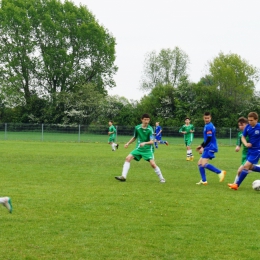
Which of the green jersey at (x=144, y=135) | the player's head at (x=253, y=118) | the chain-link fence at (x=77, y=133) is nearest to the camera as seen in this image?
the player's head at (x=253, y=118)

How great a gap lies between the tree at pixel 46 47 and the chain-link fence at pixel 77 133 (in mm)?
11340

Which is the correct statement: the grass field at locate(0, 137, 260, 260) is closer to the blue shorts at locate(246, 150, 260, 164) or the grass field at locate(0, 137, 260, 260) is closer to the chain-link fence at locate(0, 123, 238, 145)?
the blue shorts at locate(246, 150, 260, 164)

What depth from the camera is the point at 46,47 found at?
54.7m

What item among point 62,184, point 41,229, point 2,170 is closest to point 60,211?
point 41,229

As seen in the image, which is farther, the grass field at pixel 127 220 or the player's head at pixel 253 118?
the player's head at pixel 253 118

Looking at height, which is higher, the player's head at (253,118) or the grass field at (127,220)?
the player's head at (253,118)

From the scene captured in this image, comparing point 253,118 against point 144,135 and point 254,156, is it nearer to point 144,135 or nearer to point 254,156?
point 254,156

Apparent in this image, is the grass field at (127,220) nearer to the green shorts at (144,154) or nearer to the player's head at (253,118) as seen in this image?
the green shorts at (144,154)

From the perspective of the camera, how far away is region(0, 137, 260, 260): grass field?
534cm

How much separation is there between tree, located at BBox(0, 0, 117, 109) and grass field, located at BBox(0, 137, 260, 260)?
43.6m

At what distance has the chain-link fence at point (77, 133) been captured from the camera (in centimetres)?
4128

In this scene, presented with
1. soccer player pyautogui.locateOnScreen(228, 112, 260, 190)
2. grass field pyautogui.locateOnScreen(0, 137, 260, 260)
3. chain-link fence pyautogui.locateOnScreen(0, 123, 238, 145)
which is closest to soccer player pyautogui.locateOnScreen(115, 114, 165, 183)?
grass field pyautogui.locateOnScreen(0, 137, 260, 260)

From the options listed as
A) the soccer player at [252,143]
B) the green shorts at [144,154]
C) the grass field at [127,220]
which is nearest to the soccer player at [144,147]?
the green shorts at [144,154]

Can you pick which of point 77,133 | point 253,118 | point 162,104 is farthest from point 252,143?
point 162,104
